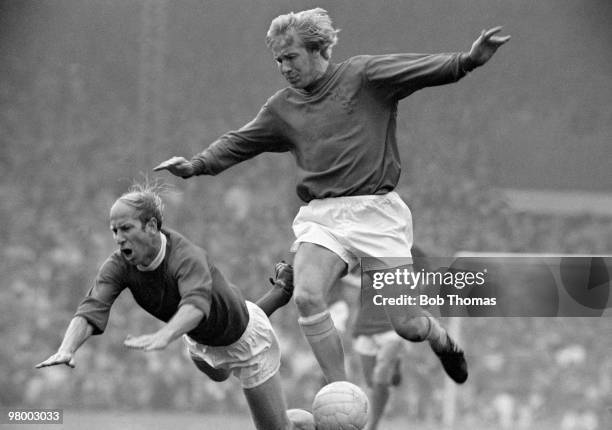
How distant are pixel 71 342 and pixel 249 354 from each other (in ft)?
4.12

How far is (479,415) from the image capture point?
14.8m

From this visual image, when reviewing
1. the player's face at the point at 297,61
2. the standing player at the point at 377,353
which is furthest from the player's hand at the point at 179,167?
the standing player at the point at 377,353

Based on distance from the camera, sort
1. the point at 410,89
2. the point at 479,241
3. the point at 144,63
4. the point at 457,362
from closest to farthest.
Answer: the point at 410,89 → the point at 457,362 → the point at 479,241 → the point at 144,63

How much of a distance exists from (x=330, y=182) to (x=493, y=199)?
34.5ft

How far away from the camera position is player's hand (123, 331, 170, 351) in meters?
5.66

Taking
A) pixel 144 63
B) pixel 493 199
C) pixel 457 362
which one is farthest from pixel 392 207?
pixel 144 63

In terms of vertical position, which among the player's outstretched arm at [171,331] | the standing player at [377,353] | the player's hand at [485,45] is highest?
the player's hand at [485,45]

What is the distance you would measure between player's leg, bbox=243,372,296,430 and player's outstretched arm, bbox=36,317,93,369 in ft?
3.94

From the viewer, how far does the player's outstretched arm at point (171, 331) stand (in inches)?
226

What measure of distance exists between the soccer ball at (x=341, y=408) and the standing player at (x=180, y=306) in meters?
0.33

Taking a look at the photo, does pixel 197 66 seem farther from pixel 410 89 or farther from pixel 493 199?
pixel 410 89

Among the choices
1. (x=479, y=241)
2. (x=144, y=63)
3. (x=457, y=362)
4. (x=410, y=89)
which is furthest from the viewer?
(x=144, y=63)

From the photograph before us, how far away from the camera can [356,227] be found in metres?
7.29

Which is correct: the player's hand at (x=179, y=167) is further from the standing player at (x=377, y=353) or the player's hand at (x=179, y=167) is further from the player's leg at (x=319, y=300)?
the standing player at (x=377, y=353)
